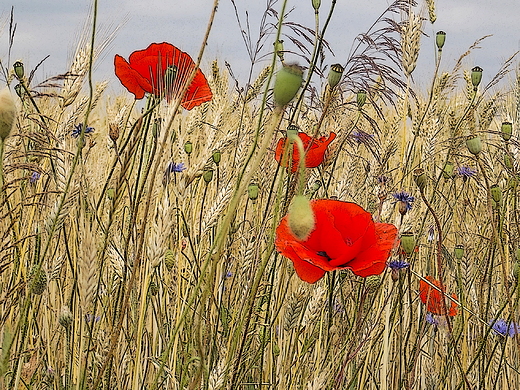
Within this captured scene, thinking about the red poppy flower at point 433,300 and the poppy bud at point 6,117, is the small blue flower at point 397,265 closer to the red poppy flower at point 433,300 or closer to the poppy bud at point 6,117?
the red poppy flower at point 433,300

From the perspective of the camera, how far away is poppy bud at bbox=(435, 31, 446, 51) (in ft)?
5.34

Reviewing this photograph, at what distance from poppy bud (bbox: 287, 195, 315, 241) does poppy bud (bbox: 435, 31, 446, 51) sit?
1251 millimetres

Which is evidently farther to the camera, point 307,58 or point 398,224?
point 307,58

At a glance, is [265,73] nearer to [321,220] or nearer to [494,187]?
[494,187]

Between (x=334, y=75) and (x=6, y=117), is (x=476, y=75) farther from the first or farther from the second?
(x=6, y=117)

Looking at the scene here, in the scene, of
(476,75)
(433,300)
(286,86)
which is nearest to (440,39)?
(476,75)

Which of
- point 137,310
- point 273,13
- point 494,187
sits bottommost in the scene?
point 137,310

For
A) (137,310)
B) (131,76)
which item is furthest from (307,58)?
(137,310)

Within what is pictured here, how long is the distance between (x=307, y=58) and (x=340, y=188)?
25 cm

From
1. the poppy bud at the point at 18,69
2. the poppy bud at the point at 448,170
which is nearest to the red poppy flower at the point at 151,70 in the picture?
the poppy bud at the point at 18,69

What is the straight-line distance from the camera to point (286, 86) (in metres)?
0.52

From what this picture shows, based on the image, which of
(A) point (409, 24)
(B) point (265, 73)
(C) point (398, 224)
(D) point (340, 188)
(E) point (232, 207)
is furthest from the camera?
(B) point (265, 73)

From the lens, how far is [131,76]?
1098 mm

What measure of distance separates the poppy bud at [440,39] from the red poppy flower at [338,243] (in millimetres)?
891
